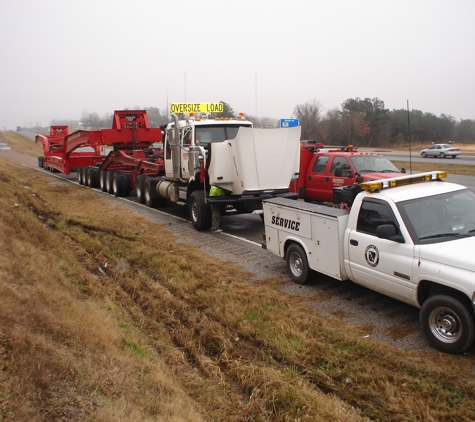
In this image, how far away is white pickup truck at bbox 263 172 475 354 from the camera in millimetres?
4922

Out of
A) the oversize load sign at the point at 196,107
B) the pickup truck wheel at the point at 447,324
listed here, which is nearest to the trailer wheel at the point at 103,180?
the oversize load sign at the point at 196,107

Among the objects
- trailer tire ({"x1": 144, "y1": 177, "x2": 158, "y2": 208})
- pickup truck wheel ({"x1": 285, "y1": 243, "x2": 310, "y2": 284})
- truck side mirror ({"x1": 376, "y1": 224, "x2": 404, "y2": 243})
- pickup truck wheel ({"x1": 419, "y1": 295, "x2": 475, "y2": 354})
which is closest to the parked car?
trailer tire ({"x1": 144, "y1": 177, "x2": 158, "y2": 208})

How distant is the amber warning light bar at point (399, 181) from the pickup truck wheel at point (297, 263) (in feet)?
5.15

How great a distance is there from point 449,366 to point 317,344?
1335 mm

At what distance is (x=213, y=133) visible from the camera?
12727mm

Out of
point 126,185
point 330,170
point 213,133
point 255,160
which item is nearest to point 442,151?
point 126,185

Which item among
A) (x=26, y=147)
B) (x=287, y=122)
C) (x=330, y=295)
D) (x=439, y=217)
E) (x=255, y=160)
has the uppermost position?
(x=26, y=147)

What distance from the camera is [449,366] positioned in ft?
15.4

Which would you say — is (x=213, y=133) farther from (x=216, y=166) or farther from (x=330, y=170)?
(x=330, y=170)

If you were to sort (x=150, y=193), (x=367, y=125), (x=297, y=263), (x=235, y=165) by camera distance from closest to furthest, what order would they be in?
(x=297, y=263), (x=235, y=165), (x=150, y=193), (x=367, y=125)

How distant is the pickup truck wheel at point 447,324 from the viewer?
4.77m

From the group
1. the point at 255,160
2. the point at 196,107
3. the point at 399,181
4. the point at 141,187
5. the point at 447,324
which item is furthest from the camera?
the point at 141,187

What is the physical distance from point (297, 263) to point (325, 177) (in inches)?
205

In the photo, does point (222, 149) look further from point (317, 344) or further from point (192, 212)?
point (317, 344)
